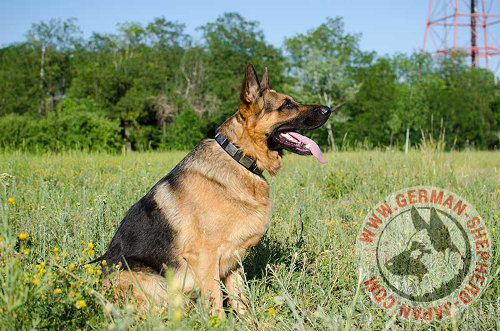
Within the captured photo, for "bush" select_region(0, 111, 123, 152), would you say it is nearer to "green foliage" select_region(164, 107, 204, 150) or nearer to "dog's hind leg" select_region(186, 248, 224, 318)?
"green foliage" select_region(164, 107, 204, 150)

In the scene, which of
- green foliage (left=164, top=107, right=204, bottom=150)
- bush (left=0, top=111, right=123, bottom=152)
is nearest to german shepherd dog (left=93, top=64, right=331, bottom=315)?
bush (left=0, top=111, right=123, bottom=152)

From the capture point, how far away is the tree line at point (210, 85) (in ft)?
94.2

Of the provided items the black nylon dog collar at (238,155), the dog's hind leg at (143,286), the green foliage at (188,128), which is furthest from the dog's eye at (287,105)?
the green foliage at (188,128)

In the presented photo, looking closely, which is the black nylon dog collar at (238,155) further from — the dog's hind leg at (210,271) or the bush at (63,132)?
the bush at (63,132)

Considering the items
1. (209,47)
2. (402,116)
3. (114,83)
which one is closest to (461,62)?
(402,116)

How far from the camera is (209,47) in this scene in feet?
131

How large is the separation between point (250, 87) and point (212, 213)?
3.90 ft

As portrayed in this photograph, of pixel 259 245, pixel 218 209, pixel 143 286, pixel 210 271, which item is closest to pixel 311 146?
pixel 218 209

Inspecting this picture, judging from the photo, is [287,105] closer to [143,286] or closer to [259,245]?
[259,245]

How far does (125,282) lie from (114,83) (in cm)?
3587

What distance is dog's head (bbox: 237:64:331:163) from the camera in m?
3.43

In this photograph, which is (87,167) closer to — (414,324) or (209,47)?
(414,324)

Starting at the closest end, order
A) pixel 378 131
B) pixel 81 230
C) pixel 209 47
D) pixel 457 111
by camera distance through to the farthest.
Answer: pixel 81 230
pixel 457 111
pixel 378 131
pixel 209 47

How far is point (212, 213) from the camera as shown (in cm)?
299
